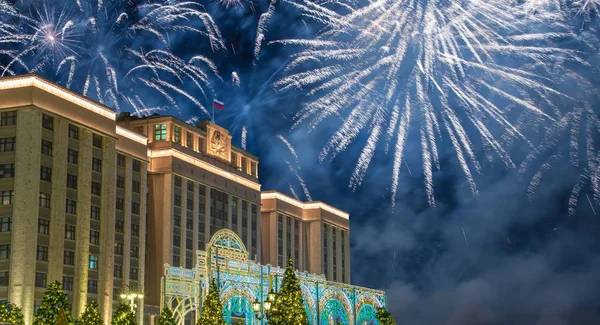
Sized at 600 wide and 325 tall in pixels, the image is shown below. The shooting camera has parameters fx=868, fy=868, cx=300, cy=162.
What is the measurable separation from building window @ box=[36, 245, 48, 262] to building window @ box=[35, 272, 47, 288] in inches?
48.7

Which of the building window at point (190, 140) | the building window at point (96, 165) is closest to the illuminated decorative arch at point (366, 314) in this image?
the building window at point (190, 140)

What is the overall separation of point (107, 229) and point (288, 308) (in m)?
29.8

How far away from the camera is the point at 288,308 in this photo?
56781 mm

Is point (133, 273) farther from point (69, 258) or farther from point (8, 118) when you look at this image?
point (8, 118)

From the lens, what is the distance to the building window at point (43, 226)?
72.2 meters

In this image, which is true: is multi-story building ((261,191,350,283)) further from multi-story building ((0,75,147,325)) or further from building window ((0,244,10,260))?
building window ((0,244,10,260))

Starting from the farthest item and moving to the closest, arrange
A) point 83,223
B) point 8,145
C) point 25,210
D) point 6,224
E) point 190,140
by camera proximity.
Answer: point 190,140 < point 83,223 < point 8,145 < point 6,224 < point 25,210

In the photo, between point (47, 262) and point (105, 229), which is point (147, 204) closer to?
point (105, 229)

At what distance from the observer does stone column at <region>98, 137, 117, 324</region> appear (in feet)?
260

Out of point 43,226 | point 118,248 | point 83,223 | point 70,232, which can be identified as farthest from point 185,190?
point 43,226

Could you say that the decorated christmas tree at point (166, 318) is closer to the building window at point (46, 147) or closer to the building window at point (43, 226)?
the building window at point (43, 226)

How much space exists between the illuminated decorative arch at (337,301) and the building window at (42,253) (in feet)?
82.8

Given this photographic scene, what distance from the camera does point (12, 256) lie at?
70688 millimetres

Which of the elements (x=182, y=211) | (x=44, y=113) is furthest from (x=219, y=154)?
(x=44, y=113)
